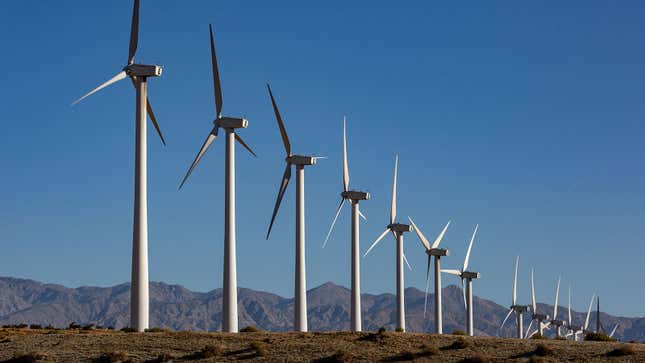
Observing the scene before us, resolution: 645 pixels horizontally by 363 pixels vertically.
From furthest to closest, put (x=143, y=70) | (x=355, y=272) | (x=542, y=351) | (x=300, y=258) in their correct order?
1. (x=355, y=272)
2. (x=300, y=258)
3. (x=143, y=70)
4. (x=542, y=351)

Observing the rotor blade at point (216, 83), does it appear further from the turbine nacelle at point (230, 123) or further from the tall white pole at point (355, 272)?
the tall white pole at point (355, 272)

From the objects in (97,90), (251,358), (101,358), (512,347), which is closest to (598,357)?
(512,347)

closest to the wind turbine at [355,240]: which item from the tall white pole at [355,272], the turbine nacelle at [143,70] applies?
the tall white pole at [355,272]

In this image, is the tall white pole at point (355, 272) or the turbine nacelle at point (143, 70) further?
the tall white pole at point (355, 272)

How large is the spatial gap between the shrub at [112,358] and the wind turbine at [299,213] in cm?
4107

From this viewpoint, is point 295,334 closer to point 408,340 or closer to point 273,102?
point 408,340

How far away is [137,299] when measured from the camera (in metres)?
98.8

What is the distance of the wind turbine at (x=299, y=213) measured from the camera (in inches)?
4820

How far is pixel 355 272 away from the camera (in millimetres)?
140500

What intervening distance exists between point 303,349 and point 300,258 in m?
43.0

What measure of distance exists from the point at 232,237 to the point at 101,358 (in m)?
30.2

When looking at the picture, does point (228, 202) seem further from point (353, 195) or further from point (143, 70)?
point (353, 195)

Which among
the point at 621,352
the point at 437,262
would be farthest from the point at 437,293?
the point at 621,352

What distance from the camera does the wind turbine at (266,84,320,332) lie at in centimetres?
12244
